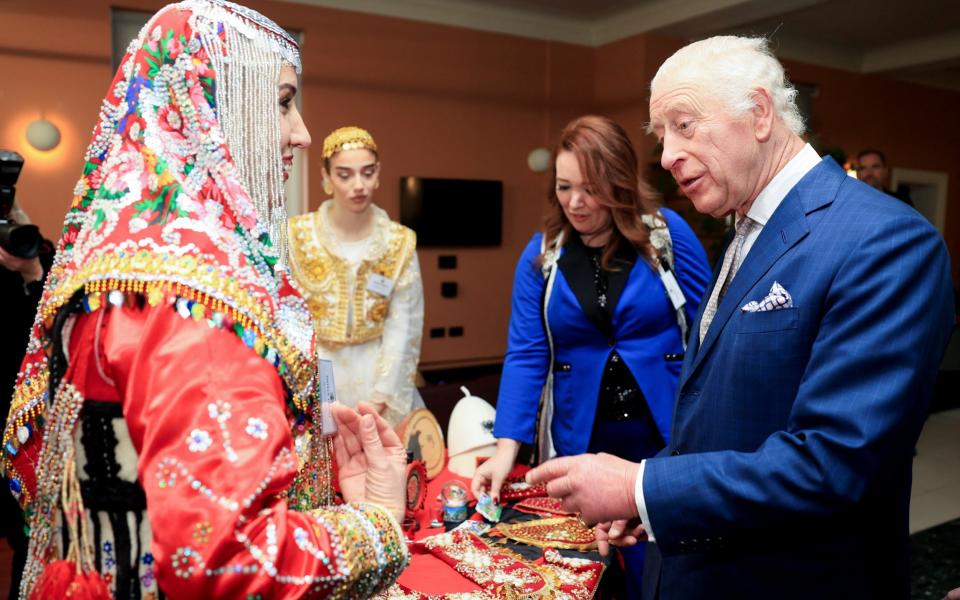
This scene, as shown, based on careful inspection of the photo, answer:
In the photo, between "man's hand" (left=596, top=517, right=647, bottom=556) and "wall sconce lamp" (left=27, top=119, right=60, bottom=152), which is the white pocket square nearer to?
"man's hand" (left=596, top=517, right=647, bottom=556)

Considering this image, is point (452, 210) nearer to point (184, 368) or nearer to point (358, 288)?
point (358, 288)

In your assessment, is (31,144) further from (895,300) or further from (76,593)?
(895,300)

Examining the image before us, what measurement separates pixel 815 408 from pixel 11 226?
6.05ft

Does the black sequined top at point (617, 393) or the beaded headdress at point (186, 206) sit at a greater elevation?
the beaded headdress at point (186, 206)

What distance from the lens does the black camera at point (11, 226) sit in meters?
1.67

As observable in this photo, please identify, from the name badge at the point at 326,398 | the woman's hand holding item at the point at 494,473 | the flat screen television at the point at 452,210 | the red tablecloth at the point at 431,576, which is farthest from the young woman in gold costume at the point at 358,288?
the flat screen television at the point at 452,210

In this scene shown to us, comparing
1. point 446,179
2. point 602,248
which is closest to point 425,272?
point 446,179

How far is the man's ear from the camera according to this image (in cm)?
121

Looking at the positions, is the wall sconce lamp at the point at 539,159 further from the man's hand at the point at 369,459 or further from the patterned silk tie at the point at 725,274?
the man's hand at the point at 369,459

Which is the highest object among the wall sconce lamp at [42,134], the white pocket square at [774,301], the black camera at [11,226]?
the wall sconce lamp at [42,134]

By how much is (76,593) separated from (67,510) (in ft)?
0.40

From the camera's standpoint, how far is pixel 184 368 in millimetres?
797

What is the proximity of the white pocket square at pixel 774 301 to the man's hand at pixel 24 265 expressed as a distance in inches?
69.0

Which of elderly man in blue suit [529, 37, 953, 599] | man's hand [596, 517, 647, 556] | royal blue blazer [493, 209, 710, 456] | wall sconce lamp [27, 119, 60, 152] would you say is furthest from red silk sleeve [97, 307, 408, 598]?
wall sconce lamp [27, 119, 60, 152]
